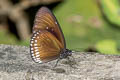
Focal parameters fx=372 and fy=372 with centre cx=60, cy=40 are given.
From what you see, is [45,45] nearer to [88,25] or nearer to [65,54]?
[65,54]

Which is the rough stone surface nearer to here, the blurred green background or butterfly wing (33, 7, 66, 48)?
butterfly wing (33, 7, 66, 48)

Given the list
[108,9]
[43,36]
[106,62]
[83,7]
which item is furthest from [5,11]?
[106,62]

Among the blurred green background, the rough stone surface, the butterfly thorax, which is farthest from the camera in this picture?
the blurred green background

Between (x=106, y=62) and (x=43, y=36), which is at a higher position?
(x=43, y=36)

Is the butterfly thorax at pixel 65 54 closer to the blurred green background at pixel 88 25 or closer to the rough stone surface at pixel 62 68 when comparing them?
the rough stone surface at pixel 62 68

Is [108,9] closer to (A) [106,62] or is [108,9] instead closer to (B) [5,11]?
(B) [5,11]

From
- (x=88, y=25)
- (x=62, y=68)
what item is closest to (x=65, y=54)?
(x=62, y=68)

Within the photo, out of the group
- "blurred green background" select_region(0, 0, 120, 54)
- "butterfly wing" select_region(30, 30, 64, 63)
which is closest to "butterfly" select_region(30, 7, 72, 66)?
"butterfly wing" select_region(30, 30, 64, 63)
